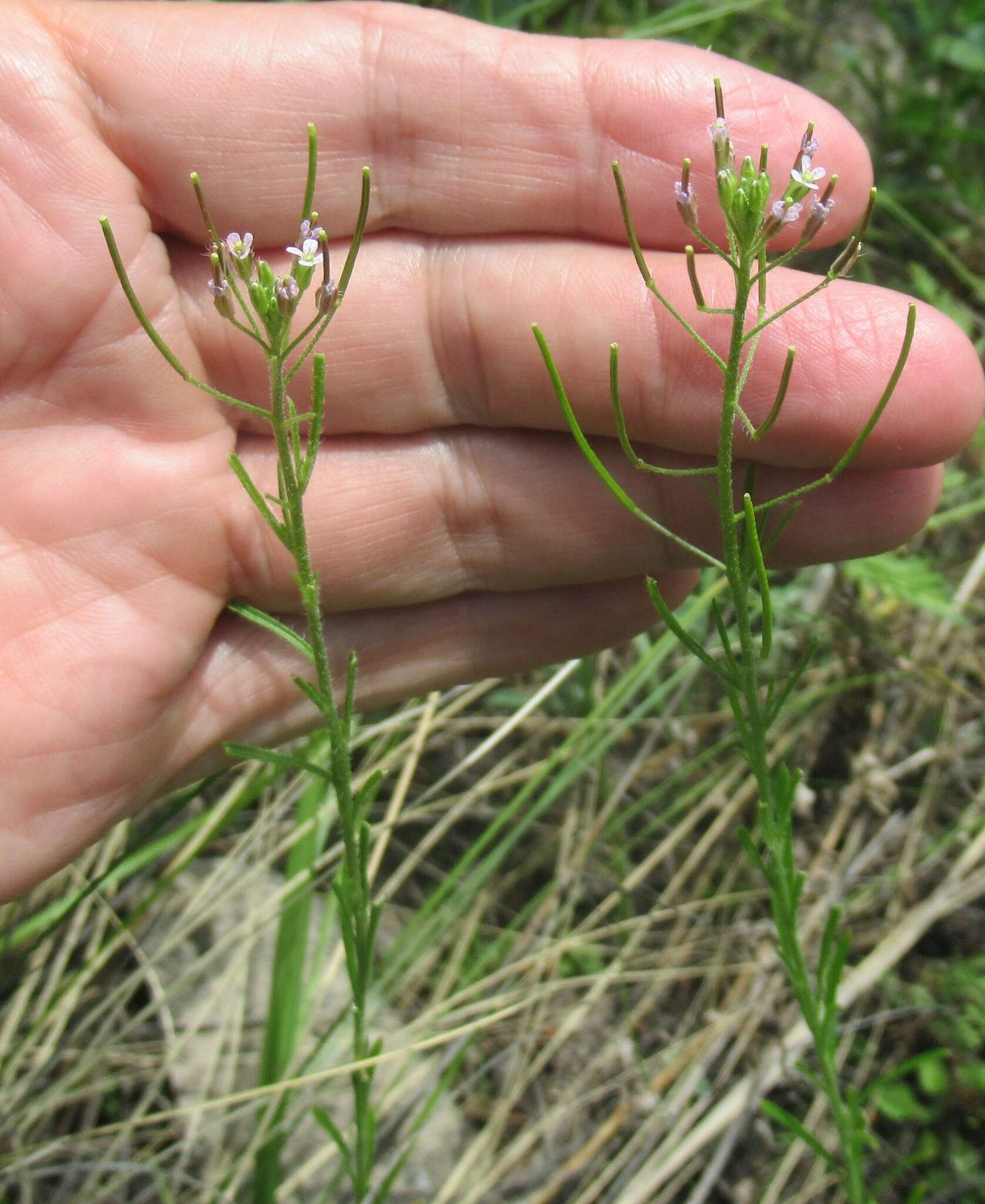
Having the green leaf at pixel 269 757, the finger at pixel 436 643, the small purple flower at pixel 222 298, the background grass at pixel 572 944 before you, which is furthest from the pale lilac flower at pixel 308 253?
the background grass at pixel 572 944

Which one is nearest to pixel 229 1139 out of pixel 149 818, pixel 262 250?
pixel 149 818

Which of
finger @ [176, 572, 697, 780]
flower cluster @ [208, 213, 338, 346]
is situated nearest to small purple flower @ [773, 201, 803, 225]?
flower cluster @ [208, 213, 338, 346]

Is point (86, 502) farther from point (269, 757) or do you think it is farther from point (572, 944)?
point (572, 944)

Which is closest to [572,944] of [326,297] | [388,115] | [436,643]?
[436,643]

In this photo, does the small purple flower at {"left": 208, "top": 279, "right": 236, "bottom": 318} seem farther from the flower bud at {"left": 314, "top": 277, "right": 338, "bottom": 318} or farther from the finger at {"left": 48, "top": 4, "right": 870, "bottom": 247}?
the finger at {"left": 48, "top": 4, "right": 870, "bottom": 247}

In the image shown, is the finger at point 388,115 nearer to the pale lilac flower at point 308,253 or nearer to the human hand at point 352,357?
the human hand at point 352,357

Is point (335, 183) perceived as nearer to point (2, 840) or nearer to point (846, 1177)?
point (2, 840)
